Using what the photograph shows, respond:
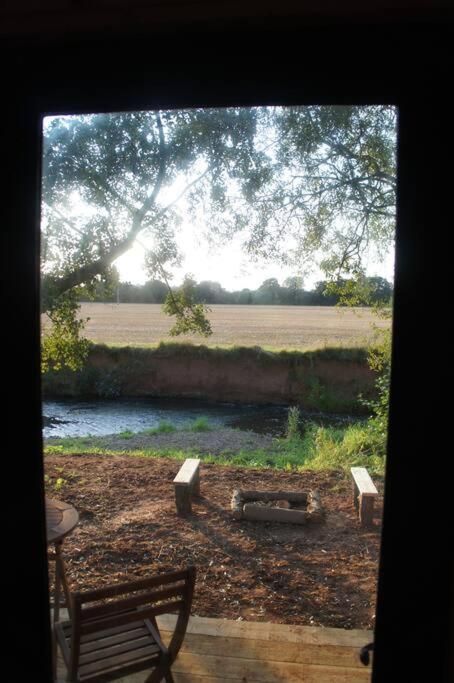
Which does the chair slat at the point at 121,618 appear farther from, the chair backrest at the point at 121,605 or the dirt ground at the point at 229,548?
the dirt ground at the point at 229,548

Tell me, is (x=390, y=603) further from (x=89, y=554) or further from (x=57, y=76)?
(x=89, y=554)

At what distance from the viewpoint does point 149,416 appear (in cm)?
891

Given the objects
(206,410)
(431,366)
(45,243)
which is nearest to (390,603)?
(431,366)

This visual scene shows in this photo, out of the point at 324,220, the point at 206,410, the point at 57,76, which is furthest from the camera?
the point at 206,410

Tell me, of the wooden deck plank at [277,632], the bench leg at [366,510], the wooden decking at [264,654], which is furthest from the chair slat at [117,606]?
the bench leg at [366,510]

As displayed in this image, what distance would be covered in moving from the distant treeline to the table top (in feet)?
6.52

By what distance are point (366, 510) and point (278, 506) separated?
855 millimetres

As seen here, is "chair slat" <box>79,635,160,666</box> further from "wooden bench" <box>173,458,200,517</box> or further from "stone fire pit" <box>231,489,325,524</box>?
"stone fire pit" <box>231,489,325,524</box>

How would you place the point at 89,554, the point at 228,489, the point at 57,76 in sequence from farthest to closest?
the point at 228,489 < the point at 89,554 < the point at 57,76

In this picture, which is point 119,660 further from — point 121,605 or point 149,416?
point 149,416

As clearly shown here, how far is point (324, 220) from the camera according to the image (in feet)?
12.0

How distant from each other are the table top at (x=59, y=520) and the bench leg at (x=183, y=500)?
7.31 ft

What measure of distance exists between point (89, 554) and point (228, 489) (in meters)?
1.81

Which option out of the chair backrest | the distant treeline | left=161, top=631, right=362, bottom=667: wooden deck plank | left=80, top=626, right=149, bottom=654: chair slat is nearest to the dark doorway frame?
the chair backrest
